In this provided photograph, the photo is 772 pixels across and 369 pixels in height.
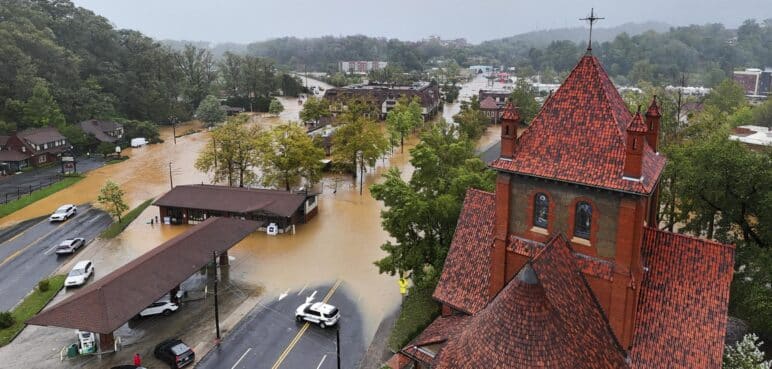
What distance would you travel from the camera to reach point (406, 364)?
25.8 meters

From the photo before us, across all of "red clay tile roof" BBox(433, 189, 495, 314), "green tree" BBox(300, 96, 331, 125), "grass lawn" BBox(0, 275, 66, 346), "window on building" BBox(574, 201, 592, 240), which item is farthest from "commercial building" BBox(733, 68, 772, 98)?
"grass lawn" BBox(0, 275, 66, 346)

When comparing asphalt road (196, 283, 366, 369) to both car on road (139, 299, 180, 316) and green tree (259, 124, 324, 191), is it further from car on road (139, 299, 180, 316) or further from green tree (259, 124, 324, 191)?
green tree (259, 124, 324, 191)

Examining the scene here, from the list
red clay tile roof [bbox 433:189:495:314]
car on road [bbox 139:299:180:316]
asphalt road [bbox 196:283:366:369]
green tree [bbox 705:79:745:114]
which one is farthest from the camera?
green tree [bbox 705:79:745:114]

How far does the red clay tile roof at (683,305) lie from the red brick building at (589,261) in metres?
0.03

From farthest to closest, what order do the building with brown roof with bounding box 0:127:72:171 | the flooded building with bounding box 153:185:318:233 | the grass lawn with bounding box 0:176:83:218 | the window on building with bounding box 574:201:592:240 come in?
the building with brown roof with bounding box 0:127:72:171
the grass lawn with bounding box 0:176:83:218
the flooded building with bounding box 153:185:318:233
the window on building with bounding box 574:201:592:240

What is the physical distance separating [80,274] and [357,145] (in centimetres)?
3344

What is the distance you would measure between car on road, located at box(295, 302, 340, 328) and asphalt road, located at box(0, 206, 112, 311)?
20141mm

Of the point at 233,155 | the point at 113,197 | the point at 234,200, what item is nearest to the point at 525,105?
the point at 233,155

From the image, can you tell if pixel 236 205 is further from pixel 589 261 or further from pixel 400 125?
pixel 400 125

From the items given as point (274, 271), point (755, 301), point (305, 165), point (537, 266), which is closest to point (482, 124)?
point (305, 165)

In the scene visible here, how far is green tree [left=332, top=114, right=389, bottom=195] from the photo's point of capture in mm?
64562

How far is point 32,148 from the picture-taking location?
72.4 metres

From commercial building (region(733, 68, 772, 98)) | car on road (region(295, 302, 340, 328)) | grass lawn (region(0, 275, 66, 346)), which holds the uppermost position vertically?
commercial building (region(733, 68, 772, 98))

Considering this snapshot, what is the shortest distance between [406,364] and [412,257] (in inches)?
315
